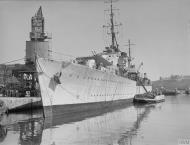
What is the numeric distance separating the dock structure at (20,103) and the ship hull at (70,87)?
616cm

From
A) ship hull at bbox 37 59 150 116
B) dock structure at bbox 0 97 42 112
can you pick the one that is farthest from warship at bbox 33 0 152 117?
dock structure at bbox 0 97 42 112

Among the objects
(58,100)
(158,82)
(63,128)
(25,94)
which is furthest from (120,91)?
(158,82)

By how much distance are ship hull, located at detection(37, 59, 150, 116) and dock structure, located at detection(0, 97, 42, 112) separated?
6.16 metres

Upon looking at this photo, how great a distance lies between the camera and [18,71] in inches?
1382

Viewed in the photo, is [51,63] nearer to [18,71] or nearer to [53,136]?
[53,136]

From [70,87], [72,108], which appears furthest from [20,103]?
[70,87]

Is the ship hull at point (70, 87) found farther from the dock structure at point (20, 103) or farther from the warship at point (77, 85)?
the dock structure at point (20, 103)

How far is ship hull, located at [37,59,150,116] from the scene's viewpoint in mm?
20281

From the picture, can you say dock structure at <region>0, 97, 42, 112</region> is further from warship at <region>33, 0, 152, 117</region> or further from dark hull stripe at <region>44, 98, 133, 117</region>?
dark hull stripe at <region>44, 98, 133, 117</region>

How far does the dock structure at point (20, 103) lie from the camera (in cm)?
2547

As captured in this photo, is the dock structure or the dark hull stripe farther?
the dock structure

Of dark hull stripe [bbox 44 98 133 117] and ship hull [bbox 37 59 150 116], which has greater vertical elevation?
ship hull [bbox 37 59 150 116]

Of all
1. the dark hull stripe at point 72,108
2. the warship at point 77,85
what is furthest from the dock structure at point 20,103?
the dark hull stripe at point 72,108

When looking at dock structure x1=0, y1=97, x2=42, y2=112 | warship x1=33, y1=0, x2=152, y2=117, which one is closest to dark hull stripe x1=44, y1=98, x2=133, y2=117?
warship x1=33, y1=0, x2=152, y2=117
